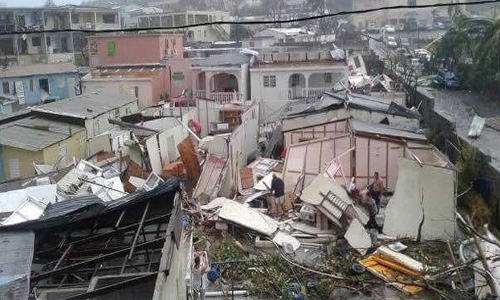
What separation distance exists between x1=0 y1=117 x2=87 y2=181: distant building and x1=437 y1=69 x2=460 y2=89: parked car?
1934 cm

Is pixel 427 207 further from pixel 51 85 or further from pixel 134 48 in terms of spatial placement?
pixel 51 85

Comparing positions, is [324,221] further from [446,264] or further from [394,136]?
[394,136]

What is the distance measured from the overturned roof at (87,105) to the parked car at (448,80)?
1642 centimetres

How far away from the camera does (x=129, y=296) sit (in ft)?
21.0

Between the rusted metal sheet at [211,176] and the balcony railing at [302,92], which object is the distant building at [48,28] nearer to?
the balcony railing at [302,92]

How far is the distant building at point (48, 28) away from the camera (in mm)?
47031

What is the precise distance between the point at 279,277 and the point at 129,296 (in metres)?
5.79

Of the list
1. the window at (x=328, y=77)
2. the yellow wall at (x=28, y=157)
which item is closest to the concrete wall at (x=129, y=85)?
the window at (x=328, y=77)

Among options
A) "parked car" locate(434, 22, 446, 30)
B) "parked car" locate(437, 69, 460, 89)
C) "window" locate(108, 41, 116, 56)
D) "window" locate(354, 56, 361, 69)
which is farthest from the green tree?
"parked car" locate(434, 22, 446, 30)

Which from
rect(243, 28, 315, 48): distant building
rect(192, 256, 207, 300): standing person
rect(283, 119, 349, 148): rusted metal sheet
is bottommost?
rect(192, 256, 207, 300): standing person

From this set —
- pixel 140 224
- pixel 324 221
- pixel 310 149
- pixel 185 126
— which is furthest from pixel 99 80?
pixel 140 224

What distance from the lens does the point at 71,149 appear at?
66.1ft

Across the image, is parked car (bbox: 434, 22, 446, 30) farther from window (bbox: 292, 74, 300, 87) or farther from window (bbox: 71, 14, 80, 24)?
window (bbox: 292, 74, 300, 87)

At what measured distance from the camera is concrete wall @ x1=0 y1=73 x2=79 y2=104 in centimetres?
3331
